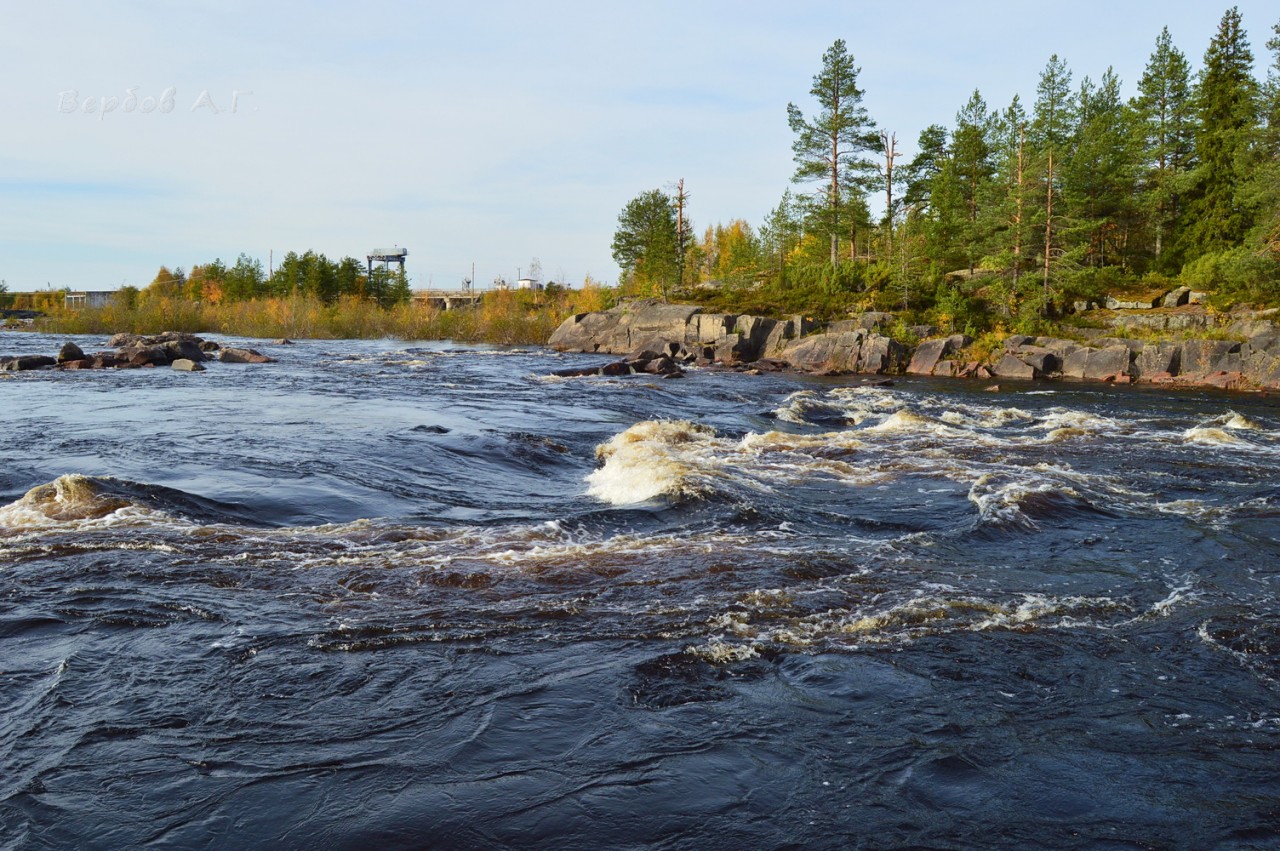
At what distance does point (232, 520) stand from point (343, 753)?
6418 mm

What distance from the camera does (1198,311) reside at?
39000mm

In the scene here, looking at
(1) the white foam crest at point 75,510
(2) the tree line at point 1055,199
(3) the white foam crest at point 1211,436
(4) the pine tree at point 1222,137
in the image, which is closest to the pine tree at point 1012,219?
(2) the tree line at point 1055,199

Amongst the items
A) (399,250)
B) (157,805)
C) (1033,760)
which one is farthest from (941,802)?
(399,250)

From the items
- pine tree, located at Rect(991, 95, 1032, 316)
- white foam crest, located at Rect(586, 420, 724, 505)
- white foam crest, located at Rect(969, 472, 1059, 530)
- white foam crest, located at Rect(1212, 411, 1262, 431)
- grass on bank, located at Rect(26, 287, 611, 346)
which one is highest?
pine tree, located at Rect(991, 95, 1032, 316)

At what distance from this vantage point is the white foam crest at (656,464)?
42.7ft

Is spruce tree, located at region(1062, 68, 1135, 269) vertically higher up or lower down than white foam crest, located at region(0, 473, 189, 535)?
higher up

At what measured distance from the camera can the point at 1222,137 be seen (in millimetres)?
47125

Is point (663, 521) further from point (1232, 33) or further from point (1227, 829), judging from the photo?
point (1232, 33)

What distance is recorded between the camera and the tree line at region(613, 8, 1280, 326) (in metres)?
43.1

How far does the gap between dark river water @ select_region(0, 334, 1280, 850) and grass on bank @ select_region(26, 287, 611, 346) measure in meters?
54.6

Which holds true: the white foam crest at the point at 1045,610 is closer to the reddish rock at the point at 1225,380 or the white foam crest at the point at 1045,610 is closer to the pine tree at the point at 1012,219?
the reddish rock at the point at 1225,380

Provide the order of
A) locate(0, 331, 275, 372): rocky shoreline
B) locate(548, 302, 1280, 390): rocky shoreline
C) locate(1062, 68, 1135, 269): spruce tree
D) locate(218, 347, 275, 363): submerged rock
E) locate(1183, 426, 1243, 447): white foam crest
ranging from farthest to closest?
locate(1062, 68, 1135, 269): spruce tree < locate(218, 347, 275, 363): submerged rock < locate(0, 331, 275, 372): rocky shoreline < locate(548, 302, 1280, 390): rocky shoreline < locate(1183, 426, 1243, 447): white foam crest

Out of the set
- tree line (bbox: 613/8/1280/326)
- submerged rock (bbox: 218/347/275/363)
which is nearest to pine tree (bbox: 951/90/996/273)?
tree line (bbox: 613/8/1280/326)

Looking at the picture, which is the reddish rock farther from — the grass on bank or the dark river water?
the grass on bank
